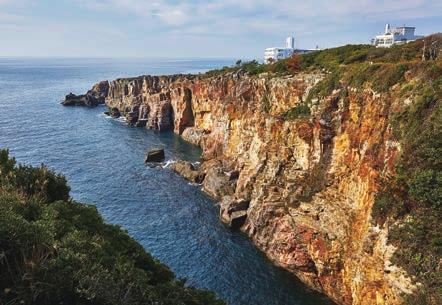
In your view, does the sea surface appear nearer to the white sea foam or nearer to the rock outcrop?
the white sea foam

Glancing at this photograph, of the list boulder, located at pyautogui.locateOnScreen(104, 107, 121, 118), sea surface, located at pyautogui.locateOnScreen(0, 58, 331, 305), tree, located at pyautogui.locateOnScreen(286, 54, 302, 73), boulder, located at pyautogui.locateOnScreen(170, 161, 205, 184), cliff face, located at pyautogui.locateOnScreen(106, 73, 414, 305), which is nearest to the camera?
cliff face, located at pyautogui.locateOnScreen(106, 73, 414, 305)

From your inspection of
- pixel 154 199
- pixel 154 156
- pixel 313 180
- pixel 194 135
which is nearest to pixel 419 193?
pixel 313 180

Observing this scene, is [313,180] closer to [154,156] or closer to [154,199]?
[154,199]

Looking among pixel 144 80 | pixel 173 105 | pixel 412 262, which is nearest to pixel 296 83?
pixel 412 262

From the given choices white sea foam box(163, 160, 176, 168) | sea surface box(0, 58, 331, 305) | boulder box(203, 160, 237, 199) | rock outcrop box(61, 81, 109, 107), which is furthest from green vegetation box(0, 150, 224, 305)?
rock outcrop box(61, 81, 109, 107)

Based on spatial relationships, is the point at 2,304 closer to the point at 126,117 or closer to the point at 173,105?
the point at 173,105

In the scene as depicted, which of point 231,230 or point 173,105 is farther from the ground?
point 173,105

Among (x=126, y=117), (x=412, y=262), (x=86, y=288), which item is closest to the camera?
(x=86, y=288)
